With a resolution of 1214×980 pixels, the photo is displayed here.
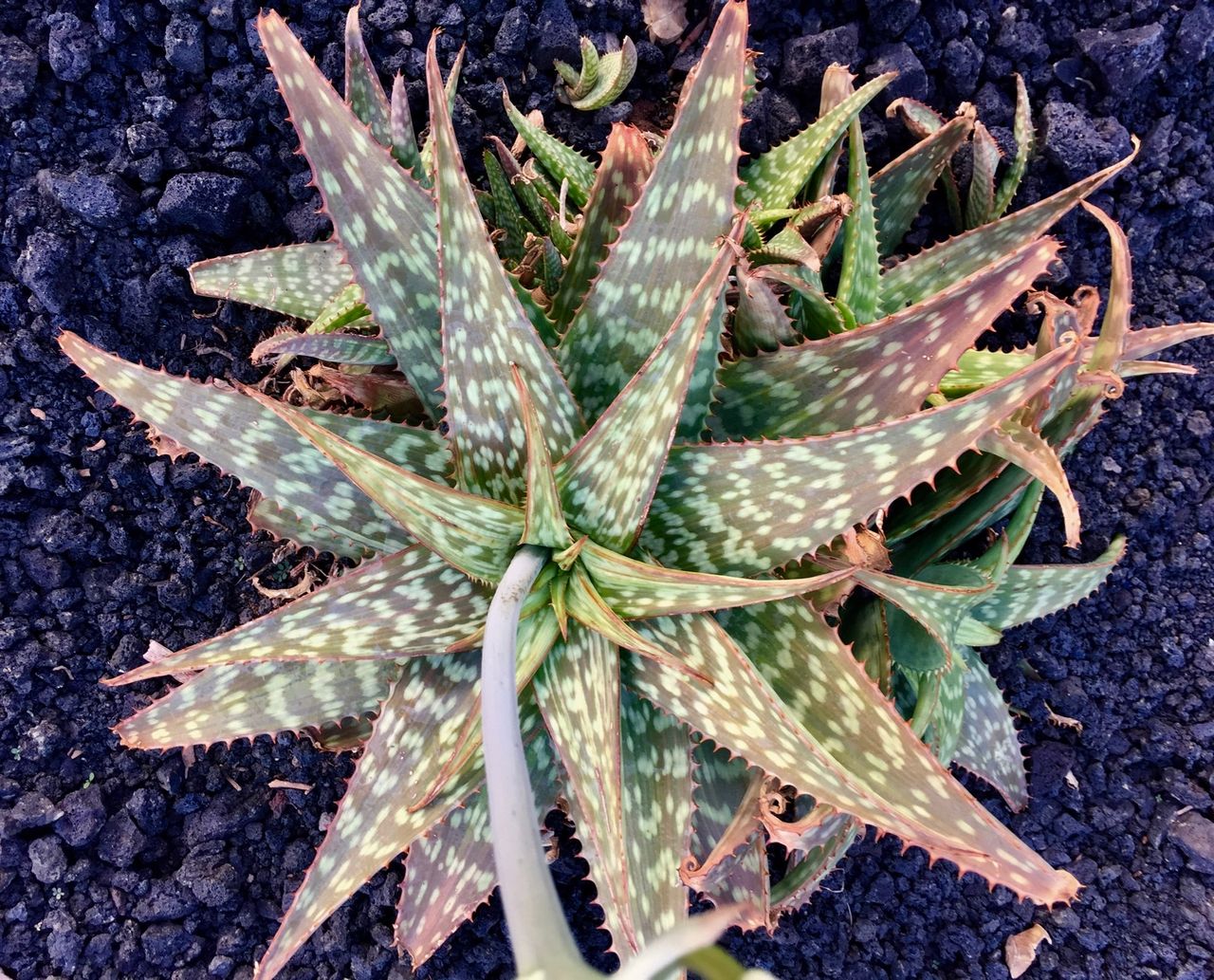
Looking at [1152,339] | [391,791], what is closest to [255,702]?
[391,791]

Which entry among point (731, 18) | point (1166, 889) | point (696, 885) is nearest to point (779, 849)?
point (696, 885)

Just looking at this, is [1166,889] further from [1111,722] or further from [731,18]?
[731,18]

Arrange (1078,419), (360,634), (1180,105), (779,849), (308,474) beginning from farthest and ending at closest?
(1180,105)
(779,849)
(1078,419)
(308,474)
(360,634)

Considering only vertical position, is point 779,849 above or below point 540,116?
below

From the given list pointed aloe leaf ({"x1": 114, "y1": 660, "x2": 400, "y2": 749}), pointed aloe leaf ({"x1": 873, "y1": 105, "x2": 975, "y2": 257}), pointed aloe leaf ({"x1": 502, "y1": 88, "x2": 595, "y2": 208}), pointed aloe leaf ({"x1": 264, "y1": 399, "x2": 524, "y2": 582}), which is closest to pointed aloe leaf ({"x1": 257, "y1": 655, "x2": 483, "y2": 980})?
pointed aloe leaf ({"x1": 114, "y1": 660, "x2": 400, "y2": 749})

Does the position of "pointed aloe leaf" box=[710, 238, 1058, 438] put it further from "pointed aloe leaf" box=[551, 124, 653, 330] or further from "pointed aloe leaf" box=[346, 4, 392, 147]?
"pointed aloe leaf" box=[346, 4, 392, 147]

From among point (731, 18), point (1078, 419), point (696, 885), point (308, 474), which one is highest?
point (731, 18)

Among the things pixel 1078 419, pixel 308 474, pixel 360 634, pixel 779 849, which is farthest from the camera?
pixel 779 849

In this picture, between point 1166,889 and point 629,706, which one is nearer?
point 629,706
